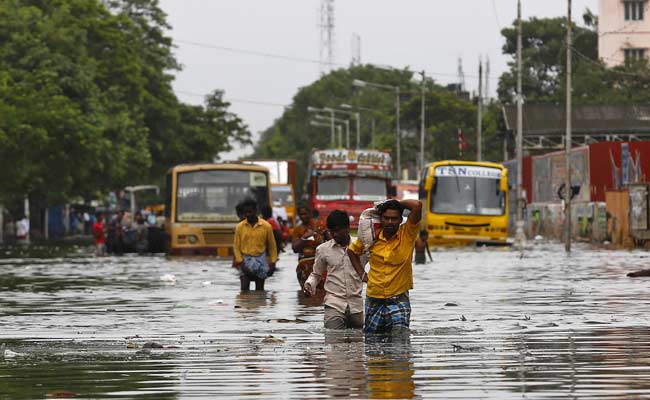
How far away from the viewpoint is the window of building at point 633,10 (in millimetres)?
124625

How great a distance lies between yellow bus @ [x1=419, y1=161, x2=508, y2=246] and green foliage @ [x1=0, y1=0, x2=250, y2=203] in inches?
740

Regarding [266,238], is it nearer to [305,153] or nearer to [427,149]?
[427,149]

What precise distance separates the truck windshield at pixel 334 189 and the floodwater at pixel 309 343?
2847 centimetres

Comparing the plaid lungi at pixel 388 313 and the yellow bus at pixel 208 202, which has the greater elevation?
the yellow bus at pixel 208 202

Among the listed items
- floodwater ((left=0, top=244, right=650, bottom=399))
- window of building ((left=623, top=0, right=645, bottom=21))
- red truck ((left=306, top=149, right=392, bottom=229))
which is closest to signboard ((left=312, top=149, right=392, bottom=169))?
red truck ((left=306, top=149, right=392, bottom=229))

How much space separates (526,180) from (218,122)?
3218 cm

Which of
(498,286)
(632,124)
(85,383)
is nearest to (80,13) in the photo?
(632,124)

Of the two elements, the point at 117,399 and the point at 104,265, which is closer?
the point at 117,399

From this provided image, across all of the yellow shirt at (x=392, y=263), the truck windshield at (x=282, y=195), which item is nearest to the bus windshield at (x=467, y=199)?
the truck windshield at (x=282, y=195)

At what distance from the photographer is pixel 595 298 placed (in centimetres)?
2469

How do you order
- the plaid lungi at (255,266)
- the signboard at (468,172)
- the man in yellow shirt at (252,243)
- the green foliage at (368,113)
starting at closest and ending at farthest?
the man in yellow shirt at (252,243) < the plaid lungi at (255,266) < the signboard at (468,172) < the green foliage at (368,113)

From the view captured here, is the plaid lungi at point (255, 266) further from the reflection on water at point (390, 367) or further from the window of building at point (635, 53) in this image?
the window of building at point (635, 53)

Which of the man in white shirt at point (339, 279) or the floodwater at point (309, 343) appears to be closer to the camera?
the floodwater at point (309, 343)

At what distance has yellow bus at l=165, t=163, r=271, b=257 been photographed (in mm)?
48469
